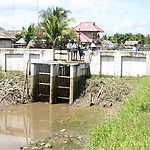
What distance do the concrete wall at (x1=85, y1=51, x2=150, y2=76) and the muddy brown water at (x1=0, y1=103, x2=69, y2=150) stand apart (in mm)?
4675

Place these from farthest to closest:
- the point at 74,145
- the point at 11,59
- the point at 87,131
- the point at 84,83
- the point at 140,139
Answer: the point at 11,59
the point at 84,83
the point at 87,131
the point at 74,145
the point at 140,139

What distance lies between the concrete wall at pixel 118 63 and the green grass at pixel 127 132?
8.98 metres

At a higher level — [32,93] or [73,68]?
[73,68]

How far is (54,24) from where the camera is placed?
1057 inches

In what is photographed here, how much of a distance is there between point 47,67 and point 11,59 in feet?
15.8

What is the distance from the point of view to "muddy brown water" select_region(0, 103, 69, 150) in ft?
45.4

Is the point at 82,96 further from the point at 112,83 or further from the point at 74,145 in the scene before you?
the point at 74,145

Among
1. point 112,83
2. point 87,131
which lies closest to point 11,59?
point 112,83

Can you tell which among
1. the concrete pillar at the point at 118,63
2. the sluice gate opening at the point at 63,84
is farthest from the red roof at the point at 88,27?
Result: the sluice gate opening at the point at 63,84

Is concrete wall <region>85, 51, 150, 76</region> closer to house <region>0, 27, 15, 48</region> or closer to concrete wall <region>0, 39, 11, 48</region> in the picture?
house <region>0, 27, 15, 48</region>

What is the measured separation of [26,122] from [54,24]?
1278 cm

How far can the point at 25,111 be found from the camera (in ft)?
61.7

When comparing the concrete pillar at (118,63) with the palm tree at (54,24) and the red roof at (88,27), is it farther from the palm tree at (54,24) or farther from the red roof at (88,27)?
the red roof at (88,27)

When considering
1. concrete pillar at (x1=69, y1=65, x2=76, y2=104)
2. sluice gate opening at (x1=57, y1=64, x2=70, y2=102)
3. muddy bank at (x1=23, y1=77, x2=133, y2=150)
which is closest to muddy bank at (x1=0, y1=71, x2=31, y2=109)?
sluice gate opening at (x1=57, y1=64, x2=70, y2=102)
